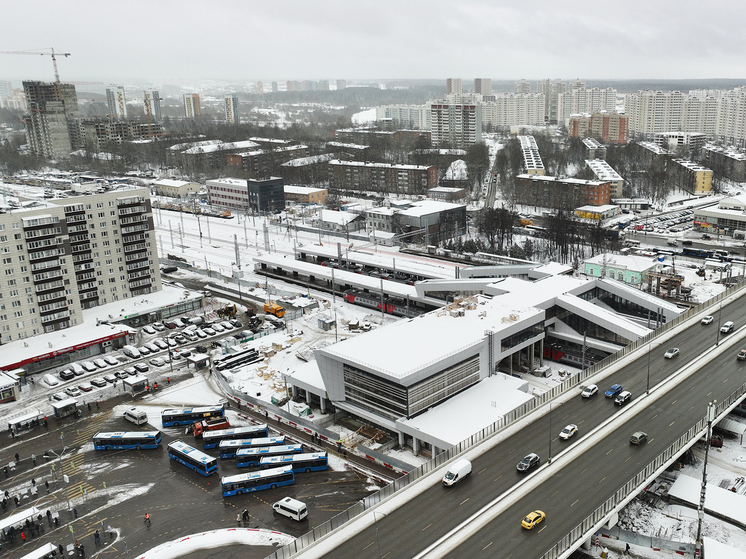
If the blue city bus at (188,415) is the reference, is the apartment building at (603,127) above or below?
above

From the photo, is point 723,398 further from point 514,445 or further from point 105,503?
point 105,503

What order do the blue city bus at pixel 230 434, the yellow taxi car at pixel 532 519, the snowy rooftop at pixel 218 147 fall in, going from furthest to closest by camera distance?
the snowy rooftop at pixel 218 147, the blue city bus at pixel 230 434, the yellow taxi car at pixel 532 519

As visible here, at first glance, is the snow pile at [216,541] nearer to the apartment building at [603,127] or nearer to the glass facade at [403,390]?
the glass facade at [403,390]

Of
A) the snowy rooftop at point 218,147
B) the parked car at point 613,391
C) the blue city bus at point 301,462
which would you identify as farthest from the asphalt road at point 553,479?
the snowy rooftop at point 218,147

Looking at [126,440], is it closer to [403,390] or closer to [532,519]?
[403,390]

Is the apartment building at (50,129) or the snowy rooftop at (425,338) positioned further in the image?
the apartment building at (50,129)

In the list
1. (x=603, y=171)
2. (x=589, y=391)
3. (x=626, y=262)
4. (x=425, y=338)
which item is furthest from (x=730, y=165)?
(x=425, y=338)
